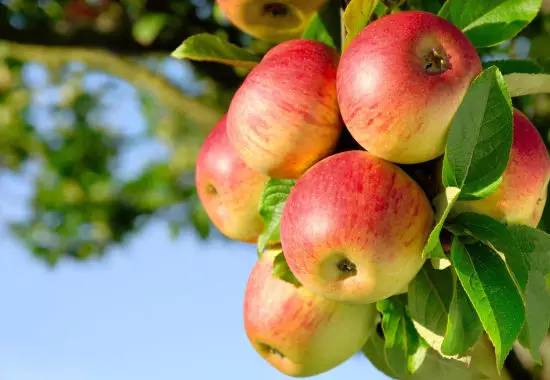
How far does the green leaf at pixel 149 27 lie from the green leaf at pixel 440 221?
44.5 inches

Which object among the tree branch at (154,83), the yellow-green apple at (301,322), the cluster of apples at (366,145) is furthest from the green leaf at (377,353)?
the tree branch at (154,83)

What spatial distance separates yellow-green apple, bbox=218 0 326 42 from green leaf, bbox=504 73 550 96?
0.94ft

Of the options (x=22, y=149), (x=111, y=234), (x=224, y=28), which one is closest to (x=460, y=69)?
(x=224, y=28)

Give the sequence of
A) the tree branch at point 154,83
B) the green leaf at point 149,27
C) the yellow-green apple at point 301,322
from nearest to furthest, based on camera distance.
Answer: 1. the yellow-green apple at point 301,322
2. the green leaf at point 149,27
3. the tree branch at point 154,83

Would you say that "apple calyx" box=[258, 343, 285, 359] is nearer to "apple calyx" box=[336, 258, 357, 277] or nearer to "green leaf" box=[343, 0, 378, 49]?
"apple calyx" box=[336, 258, 357, 277]

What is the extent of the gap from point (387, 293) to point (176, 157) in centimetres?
322

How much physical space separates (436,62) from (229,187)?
0.30 m

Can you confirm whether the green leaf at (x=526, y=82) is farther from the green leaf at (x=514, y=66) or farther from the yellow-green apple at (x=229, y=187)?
the yellow-green apple at (x=229, y=187)

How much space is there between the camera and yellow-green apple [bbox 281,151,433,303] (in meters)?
0.84

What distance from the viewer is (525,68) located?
0.99 metres

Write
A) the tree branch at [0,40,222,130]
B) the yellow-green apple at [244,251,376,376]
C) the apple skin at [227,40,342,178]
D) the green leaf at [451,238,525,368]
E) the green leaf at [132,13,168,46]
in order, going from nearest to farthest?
the green leaf at [451,238,525,368]
the apple skin at [227,40,342,178]
the yellow-green apple at [244,251,376,376]
the green leaf at [132,13,168,46]
the tree branch at [0,40,222,130]

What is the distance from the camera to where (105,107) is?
157 inches

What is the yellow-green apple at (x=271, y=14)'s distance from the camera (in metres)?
1.08

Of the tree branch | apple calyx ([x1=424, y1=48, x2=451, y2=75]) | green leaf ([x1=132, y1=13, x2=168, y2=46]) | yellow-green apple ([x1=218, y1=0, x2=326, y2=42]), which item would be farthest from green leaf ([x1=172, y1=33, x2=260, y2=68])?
the tree branch
